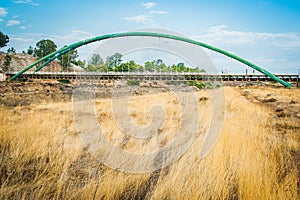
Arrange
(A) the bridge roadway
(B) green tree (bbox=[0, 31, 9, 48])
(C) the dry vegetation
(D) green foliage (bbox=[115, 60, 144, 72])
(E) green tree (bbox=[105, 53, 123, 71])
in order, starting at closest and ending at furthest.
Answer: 1. (C) the dry vegetation
2. (E) green tree (bbox=[105, 53, 123, 71])
3. (A) the bridge roadway
4. (D) green foliage (bbox=[115, 60, 144, 72])
5. (B) green tree (bbox=[0, 31, 9, 48])

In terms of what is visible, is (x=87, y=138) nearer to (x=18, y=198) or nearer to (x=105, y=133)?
(x=105, y=133)

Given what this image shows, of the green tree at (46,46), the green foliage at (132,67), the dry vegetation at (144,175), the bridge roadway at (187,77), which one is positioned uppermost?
the green tree at (46,46)

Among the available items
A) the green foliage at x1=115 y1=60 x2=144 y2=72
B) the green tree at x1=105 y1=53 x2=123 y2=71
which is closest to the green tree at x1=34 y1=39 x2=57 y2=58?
the green foliage at x1=115 y1=60 x2=144 y2=72

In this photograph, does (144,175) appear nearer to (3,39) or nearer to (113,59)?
(113,59)

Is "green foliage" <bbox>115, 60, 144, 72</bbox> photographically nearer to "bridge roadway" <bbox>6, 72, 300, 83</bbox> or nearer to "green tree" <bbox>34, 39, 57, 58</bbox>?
"bridge roadway" <bbox>6, 72, 300, 83</bbox>

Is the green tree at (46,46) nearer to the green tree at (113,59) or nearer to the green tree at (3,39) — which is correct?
the green tree at (3,39)

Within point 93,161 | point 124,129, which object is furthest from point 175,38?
point 93,161

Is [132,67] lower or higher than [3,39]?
lower

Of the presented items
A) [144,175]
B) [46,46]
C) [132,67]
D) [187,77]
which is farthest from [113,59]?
[46,46]

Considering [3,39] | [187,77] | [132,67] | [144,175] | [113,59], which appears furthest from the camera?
[3,39]

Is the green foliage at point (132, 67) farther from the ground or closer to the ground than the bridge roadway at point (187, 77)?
farther from the ground

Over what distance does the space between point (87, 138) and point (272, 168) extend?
13.7 feet

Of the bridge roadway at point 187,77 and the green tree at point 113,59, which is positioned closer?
the green tree at point 113,59

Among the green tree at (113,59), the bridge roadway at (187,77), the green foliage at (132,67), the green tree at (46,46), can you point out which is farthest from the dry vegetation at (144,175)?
the green tree at (46,46)
